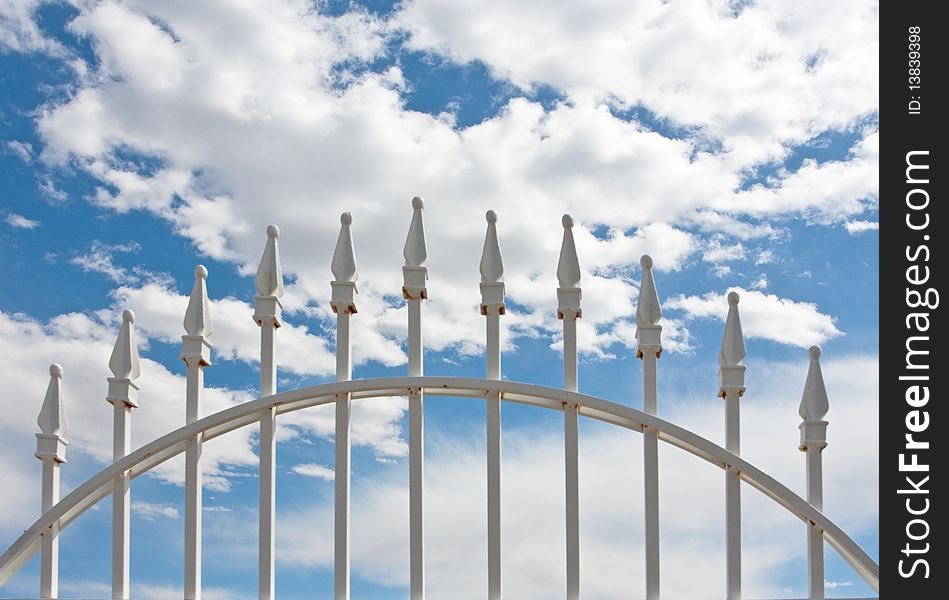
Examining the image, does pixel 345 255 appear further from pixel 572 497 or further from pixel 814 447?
pixel 814 447

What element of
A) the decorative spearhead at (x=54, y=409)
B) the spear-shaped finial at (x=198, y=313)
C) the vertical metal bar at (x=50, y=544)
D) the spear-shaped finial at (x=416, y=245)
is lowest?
the vertical metal bar at (x=50, y=544)

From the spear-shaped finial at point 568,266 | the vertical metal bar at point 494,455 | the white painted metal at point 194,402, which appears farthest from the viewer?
the spear-shaped finial at point 568,266

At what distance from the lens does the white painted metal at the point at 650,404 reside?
4.09 m

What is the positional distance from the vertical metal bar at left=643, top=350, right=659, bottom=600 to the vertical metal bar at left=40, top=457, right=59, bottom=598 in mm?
2470

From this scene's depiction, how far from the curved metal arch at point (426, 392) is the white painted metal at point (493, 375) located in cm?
8

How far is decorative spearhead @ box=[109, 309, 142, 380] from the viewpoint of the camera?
4.38 m

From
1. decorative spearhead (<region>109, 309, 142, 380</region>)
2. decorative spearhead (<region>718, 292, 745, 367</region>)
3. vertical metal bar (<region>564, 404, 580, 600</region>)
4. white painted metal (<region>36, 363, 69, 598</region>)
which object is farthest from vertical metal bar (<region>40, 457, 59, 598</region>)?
decorative spearhead (<region>718, 292, 745, 367</region>)

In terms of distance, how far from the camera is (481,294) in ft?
14.0

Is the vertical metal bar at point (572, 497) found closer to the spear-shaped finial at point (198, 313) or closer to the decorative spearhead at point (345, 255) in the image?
the decorative spearhead at point (345, 255)

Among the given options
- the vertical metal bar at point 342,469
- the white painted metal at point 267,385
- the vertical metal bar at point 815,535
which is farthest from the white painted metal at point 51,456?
the vertical metal bar at point 815,535

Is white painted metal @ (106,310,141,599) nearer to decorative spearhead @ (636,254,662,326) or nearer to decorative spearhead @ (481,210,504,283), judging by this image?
decorative spearhead @ (481,210,504,283)
